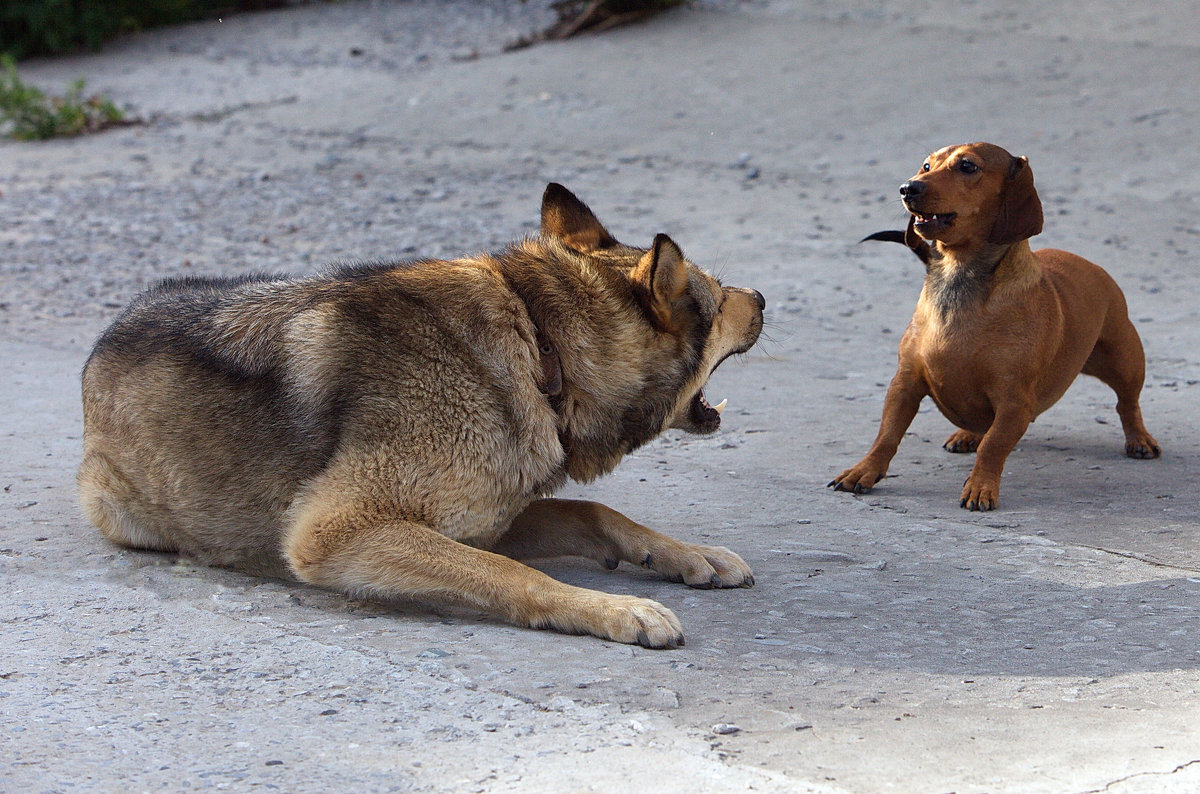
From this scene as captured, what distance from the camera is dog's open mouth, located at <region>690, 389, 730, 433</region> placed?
14.9 ft

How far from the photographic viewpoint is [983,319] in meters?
5.29

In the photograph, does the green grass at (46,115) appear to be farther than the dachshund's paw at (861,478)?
Yes

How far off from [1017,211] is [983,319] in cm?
45

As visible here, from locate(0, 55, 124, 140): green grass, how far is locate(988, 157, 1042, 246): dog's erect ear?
37.2 ft

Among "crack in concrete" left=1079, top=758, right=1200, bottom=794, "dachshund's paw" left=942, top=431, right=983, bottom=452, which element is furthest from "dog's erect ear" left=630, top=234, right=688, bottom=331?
"dachshund's paw" left=942, top=431, right=983, bottom=452

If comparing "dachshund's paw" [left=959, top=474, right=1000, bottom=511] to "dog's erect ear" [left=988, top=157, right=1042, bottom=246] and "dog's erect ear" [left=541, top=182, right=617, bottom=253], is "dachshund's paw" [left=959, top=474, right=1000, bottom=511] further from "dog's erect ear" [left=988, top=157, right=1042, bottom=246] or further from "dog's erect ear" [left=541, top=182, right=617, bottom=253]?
"dog's erect ear" [left=541, top=182, right=617, bottom=253]

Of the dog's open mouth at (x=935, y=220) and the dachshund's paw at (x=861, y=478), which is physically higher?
the dog's open mouth at (x=935, y=220)

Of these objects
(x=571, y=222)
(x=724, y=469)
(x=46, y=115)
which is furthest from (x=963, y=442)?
(x=46, y=115)

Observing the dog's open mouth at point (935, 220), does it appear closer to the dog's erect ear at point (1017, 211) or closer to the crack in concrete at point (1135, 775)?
the dog's erect ear at point (1017, 211)

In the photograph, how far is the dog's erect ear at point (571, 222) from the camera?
15.0ft

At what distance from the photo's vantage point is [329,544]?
394cm

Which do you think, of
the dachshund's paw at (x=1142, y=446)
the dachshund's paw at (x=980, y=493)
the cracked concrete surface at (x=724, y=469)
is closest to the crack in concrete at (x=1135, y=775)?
the cracked concrete surface at (x=724, y=469)

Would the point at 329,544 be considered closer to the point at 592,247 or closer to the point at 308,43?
the point at 592,247

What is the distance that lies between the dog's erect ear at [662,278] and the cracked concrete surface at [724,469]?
3.00 ft
